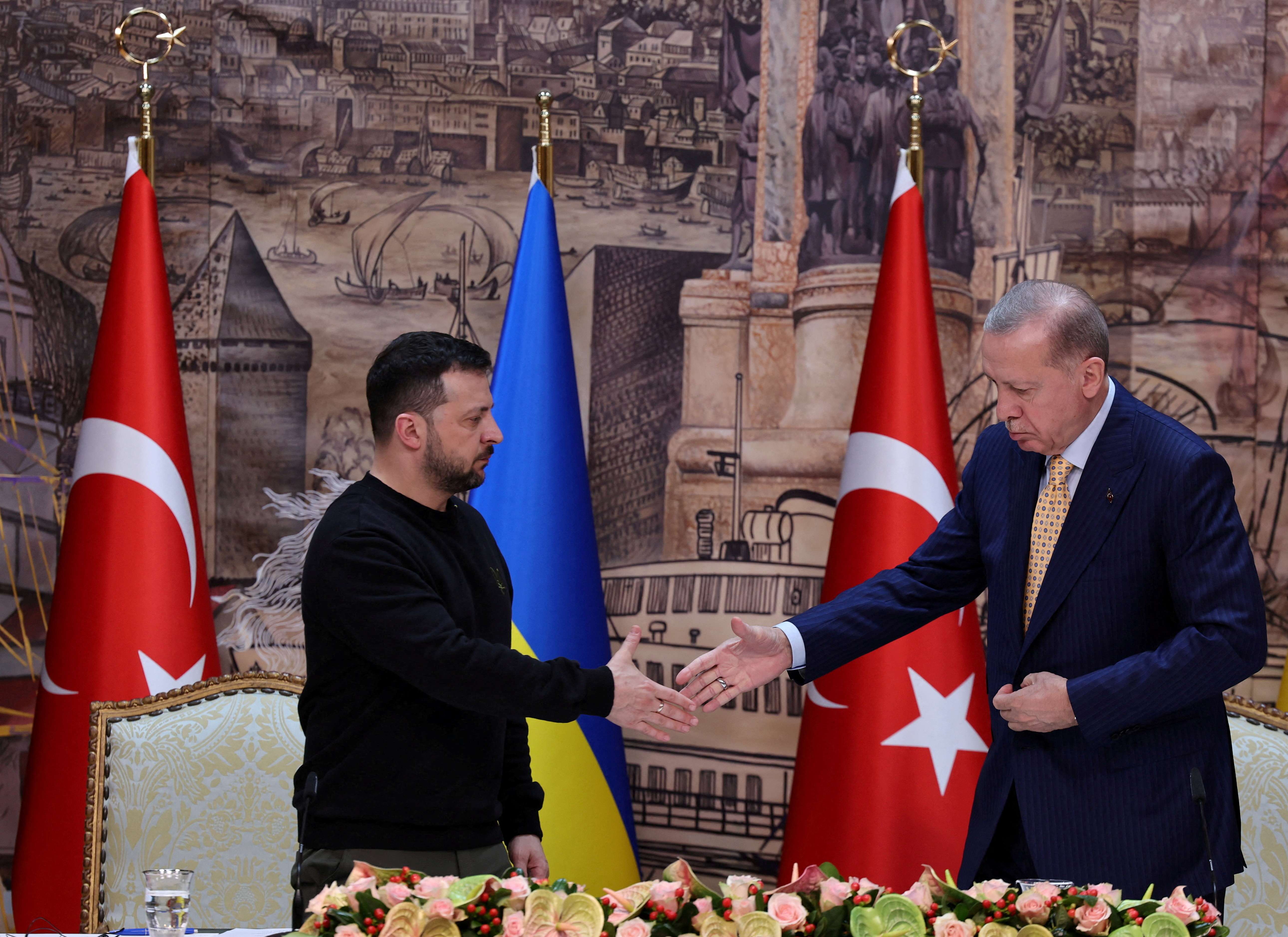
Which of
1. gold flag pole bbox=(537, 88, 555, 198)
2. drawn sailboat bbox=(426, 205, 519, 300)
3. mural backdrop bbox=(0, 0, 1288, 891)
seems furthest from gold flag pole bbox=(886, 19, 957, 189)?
drawn sailboat bbox=(426, 205, 519, 300)

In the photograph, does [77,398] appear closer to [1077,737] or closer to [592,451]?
[592,451]

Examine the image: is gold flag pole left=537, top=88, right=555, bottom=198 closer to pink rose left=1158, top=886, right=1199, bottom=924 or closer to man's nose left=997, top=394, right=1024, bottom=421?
man's nose left=997, top=394, right=1024, bottom=421

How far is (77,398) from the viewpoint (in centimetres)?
351

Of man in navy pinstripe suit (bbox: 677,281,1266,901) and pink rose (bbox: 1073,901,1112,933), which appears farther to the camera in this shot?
man in navy pinstripe suit (bbox: 677,281,1266,901)

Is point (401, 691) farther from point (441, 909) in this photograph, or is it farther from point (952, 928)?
point (952, 928)

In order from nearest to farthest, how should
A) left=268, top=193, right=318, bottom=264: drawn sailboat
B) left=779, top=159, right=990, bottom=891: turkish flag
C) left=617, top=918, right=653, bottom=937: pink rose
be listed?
left=617, top=918, right=653, bottom=937: pink rose, left=779, top=159, right=990, bottom=891: turkish flag, left=268, top=193, right=318, bottom=264: drawn sailboat

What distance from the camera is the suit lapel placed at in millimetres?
2021

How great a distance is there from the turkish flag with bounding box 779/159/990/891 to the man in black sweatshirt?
1060mm

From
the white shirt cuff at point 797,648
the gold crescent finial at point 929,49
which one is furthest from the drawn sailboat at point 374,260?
the white shirt cuff at point 797,648

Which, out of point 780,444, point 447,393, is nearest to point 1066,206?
point 780,444

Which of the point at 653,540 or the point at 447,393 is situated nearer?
the point at 447,393

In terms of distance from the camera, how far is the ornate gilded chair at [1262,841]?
8.14 ft

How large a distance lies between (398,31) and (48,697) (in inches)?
85.8

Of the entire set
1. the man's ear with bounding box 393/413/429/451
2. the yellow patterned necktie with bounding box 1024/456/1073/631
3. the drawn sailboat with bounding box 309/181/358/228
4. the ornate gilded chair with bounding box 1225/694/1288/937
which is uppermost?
the drawn sailboat with bounding box 309/181/358/228
